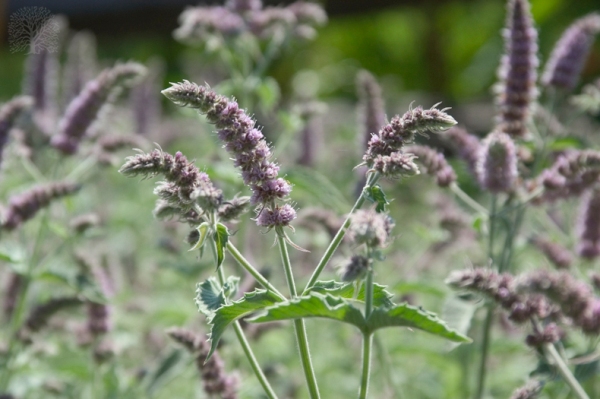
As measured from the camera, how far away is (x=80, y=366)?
375 centimetres

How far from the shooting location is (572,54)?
3.36 m

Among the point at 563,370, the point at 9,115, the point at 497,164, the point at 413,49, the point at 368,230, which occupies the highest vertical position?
the point at 413,49

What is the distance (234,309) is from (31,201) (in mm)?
1565

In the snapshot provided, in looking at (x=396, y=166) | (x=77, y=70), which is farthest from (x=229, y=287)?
(x=77, y=70)

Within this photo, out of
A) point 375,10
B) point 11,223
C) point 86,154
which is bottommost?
point 11,223

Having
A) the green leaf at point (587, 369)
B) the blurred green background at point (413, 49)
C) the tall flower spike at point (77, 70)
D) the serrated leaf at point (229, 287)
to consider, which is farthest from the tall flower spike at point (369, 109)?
the blurred green background at point (413, 49)

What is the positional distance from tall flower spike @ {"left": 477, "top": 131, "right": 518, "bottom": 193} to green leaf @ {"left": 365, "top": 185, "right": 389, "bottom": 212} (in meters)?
0.84

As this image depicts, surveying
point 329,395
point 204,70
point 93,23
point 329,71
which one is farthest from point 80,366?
point 329,71

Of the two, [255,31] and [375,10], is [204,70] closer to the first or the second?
[375,10]

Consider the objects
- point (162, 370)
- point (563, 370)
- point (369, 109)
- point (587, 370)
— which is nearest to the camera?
point (563, 370)

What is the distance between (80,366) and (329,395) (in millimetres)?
1453

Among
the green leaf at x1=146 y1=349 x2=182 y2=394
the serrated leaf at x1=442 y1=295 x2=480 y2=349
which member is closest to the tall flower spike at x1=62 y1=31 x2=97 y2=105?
the green leaf at x1=146 y1=349 x2=182 y2=394

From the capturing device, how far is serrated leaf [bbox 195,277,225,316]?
1866 millimetres

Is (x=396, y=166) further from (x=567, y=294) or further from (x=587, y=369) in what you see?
(x=587, y=369)
